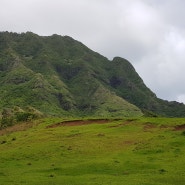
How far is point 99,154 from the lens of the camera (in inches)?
1946

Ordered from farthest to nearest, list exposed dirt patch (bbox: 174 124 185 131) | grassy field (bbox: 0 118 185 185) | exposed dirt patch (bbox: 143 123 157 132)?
exposed dirt patch (bbox: 143 123 157 132)
exposed dirt patch (bbox: 174 124 185 131)
grassy field (bbox: 0 118 185 185)

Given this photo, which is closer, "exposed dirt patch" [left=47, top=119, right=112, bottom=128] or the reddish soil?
the reddish soil

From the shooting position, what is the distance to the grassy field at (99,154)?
3669cm

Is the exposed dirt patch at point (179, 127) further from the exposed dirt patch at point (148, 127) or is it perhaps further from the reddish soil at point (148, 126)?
the reddish soil at point (148, 126)

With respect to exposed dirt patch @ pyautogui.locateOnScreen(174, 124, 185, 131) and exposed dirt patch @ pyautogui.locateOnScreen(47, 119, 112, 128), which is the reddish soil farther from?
exposed dirt patch @ pyautogui.locateOnScreen(47, 119, 112, 128)

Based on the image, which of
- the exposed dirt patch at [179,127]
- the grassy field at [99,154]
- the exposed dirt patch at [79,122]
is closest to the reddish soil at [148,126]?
the grassy field at [99,154]

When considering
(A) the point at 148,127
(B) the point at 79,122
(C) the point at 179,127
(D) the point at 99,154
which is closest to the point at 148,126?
(A) the point at 148,127

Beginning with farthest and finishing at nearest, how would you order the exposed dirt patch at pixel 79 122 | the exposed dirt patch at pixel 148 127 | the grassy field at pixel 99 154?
Result: 1. the exposed dirt patch at pixel 79 122
2. the exposed dirt patch at pixel 148 127
3. the grassy field at pixel 99 154

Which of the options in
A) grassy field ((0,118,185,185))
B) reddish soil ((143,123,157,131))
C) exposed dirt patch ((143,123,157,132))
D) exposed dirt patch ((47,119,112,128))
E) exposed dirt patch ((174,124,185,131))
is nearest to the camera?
grassy field ((0,118,185,185))

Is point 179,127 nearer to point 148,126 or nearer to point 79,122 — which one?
point 148,126

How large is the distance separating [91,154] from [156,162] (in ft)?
30.3

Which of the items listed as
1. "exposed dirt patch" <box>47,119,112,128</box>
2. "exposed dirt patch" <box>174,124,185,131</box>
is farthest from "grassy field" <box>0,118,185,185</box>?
"exposed dirt patch" <box>47,119,112,128</box>

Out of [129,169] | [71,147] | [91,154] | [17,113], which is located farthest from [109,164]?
[17,113]

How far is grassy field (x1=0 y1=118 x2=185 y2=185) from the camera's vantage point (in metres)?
36.7
